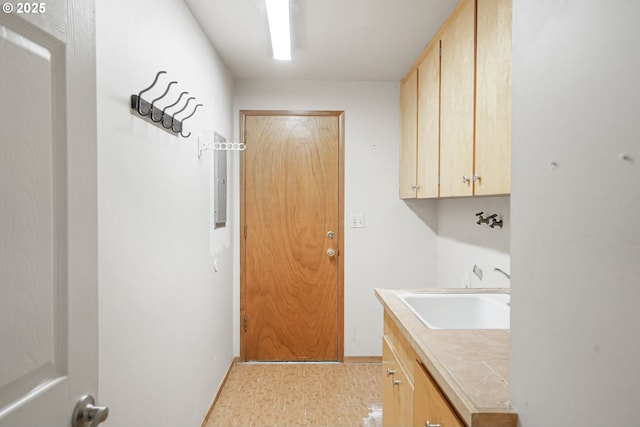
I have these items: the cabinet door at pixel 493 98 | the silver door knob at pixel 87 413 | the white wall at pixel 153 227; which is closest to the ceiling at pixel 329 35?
the white wall at pixel 153 227

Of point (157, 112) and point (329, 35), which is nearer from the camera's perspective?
point (157, 112)

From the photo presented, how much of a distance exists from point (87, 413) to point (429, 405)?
88 centimetres

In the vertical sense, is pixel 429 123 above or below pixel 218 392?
above

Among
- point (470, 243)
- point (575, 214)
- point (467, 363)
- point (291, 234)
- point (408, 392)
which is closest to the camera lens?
point (575, 214)

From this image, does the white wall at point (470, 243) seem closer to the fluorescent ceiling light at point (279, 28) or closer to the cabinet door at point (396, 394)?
the cabinet door at point (396, 394)

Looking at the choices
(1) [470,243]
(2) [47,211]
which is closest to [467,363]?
(2) [47,211]

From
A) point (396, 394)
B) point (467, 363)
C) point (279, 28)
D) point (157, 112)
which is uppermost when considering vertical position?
point (279, 28)

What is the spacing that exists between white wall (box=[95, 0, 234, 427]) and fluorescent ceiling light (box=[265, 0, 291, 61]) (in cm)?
42

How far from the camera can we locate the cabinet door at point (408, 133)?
2971 millimetres

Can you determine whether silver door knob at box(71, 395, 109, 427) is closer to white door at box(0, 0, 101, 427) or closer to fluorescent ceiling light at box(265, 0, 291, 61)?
white door at box(0, 0, 101, 427)

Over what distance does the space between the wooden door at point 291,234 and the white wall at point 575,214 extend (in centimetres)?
265

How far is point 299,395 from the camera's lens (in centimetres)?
288

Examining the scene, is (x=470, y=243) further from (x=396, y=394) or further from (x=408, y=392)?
(x=408, y=392)

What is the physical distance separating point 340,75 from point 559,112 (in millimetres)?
2799
